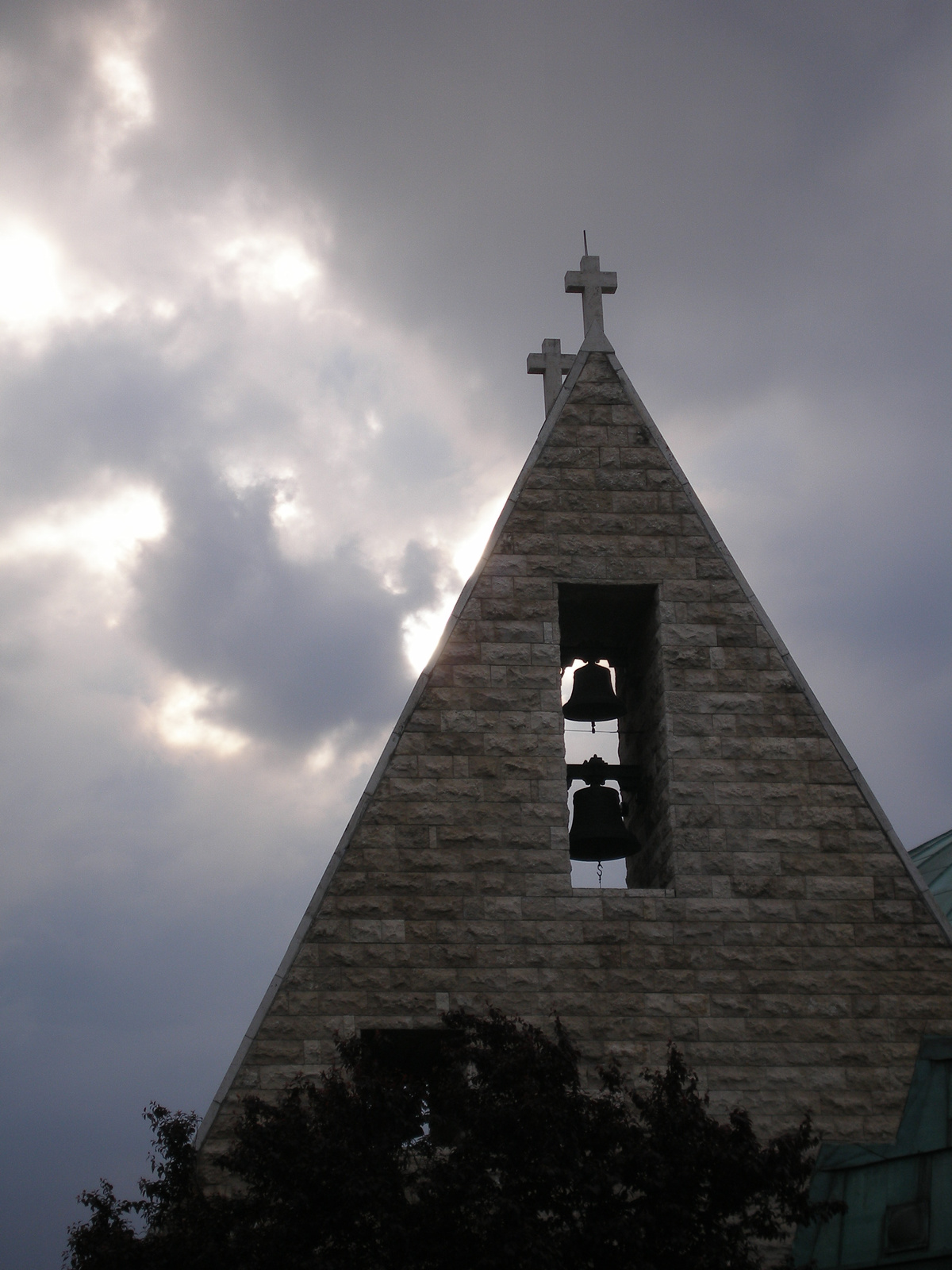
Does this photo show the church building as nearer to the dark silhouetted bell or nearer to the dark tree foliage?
the dark silhouetted bell

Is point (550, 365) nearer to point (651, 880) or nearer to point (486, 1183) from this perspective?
point (651, 880)

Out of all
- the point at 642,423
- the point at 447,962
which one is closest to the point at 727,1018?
the point at 447,962

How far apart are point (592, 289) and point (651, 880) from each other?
6.10 m

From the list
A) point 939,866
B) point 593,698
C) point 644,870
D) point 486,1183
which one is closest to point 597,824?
point 644,870

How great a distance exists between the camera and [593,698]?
13.9 m

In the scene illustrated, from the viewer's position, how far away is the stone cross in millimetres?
14091

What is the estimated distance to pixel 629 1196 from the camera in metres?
10.3

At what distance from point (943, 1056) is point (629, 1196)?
9.12ft

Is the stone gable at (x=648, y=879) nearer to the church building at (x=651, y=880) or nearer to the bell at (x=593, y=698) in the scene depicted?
the church building at (x=651, y=880)

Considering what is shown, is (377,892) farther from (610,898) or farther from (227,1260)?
(227,1260)

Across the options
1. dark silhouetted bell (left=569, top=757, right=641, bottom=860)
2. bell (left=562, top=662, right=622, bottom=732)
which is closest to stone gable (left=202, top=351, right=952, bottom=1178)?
dark silhouetted bell (left=569, top=757, right=641, bottom=860)

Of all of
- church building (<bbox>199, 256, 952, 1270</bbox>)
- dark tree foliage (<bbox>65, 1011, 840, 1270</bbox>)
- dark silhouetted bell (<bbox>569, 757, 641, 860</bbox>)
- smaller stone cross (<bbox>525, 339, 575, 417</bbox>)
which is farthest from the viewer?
smaller stone cross (<bbox>525, 339, 575, 417</bbox>)

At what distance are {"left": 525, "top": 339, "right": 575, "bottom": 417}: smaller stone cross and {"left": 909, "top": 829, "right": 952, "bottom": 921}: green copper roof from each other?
696 centimetres

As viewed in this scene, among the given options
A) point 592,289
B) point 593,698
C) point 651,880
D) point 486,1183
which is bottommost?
point 486,1183
